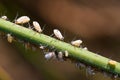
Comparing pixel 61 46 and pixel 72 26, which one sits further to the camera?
pixel 72 26

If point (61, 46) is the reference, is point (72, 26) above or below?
above

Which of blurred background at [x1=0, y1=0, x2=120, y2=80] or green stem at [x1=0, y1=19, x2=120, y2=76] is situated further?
blurred background at [x1=0, y1=0, x2=120, y2=80]

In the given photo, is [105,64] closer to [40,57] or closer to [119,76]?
[119,76]

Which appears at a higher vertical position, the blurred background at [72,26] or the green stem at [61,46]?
the blurred background at [72,26]

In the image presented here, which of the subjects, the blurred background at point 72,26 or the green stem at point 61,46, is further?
the blurred background at point 72,26

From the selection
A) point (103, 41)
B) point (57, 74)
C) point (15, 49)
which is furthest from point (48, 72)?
point (103, 41)
